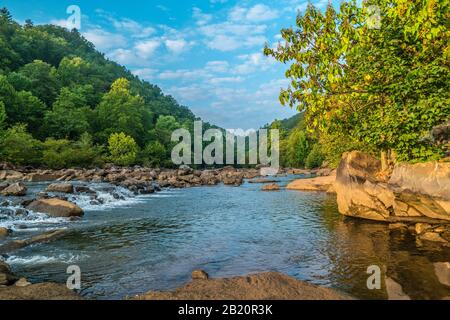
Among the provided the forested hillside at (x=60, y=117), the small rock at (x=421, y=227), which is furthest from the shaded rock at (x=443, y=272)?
the forested hillside at (x=60, y=117)

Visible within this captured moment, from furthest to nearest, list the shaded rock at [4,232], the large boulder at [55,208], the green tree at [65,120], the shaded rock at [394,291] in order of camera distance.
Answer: the green tree at [65,120], the large boulder at [55,208], the shaded rock at [4,232], the shaded rock at [394,291]

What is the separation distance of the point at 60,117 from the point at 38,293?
77457 millimetres

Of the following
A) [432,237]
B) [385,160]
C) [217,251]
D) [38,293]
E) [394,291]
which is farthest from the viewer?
[385,160]

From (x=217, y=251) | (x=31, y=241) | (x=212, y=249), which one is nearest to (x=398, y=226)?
(x=217, y=251)

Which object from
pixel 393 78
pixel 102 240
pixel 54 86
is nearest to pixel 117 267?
A: pixel 102 240

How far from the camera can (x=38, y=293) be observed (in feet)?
25.9

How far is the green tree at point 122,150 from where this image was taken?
7606 centimetres

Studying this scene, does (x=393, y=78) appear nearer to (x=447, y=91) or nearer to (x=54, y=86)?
(x=447, y=91)

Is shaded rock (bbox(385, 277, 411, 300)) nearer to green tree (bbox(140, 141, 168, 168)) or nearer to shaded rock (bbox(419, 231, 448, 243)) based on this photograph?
shaded rock (bbox(419, 231, 448, 243))

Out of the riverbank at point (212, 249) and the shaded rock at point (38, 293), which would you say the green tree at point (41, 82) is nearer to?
the riverbank at point (212, 249)

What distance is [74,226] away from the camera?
18672mm

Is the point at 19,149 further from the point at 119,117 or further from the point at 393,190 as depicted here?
the point at 393,190

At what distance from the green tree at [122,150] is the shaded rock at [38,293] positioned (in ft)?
229

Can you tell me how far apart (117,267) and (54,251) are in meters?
3.64
